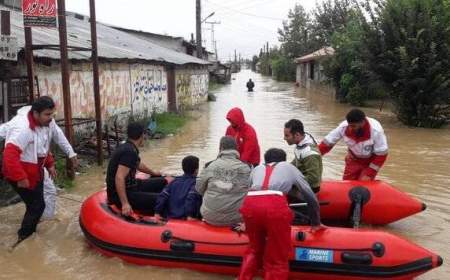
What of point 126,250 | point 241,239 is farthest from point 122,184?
point 241,239

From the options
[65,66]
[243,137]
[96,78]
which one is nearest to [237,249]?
[243,137]

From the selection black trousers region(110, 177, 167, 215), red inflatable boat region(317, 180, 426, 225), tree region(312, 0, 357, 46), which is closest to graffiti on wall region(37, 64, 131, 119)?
black trousers region(110, 177, 167, 215)

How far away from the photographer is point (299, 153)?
20.1ft

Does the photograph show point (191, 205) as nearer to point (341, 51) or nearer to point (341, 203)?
point (341, 203)

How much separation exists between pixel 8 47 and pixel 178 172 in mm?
3964

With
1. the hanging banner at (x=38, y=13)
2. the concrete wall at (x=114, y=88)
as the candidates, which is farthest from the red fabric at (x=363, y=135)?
the concrete wall at (x=114, y=88)

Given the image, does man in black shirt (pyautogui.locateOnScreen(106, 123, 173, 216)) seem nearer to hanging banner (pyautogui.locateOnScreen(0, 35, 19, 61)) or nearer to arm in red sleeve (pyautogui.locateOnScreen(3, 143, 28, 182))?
arm in red sleeve (pyautogui.locateOnScreen(3, 143, 28, 182))

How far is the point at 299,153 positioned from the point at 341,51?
70.7 ft

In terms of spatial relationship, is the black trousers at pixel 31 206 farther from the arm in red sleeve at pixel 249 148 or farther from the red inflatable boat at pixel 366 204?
the red inflatable boat at pixel 366 204

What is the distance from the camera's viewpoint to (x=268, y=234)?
485cm

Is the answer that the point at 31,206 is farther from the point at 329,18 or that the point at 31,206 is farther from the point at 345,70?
the point at 329,18

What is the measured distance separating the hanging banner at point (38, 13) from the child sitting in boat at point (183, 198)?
3.94m

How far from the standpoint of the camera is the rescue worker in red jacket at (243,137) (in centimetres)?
722

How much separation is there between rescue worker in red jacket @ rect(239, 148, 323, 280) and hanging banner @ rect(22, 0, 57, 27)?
197 inches
